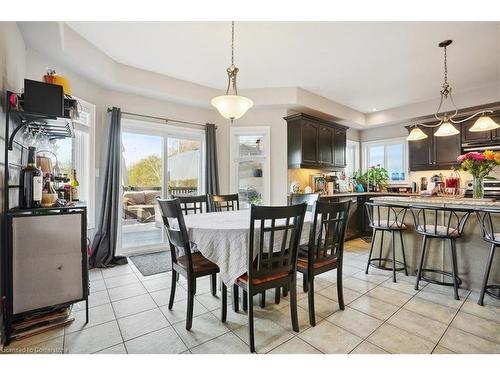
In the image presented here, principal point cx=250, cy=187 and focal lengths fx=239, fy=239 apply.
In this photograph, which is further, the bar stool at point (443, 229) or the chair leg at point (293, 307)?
the bar stool at point (443, 229)

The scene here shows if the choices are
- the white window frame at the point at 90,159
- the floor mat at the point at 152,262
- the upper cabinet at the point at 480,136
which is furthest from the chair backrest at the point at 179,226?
the upper cabinet at the point at 480,136

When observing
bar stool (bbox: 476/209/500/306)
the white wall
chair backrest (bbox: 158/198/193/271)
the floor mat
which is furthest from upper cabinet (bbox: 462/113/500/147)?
the white wall

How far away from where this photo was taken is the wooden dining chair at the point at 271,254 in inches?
65.6

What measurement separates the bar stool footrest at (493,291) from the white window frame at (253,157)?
3.11 m

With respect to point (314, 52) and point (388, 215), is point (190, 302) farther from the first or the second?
point (314, 52)

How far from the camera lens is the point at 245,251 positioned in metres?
1.79

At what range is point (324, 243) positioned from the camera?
210cm

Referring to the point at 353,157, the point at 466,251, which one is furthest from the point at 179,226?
the point at 353,157

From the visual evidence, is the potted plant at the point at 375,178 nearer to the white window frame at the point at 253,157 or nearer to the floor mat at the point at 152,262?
the white window frame at the point at 253,157

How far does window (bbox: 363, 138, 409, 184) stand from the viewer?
566cm

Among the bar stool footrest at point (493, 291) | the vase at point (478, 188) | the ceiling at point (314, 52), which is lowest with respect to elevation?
the bar stool footrest at point (493, 291)
